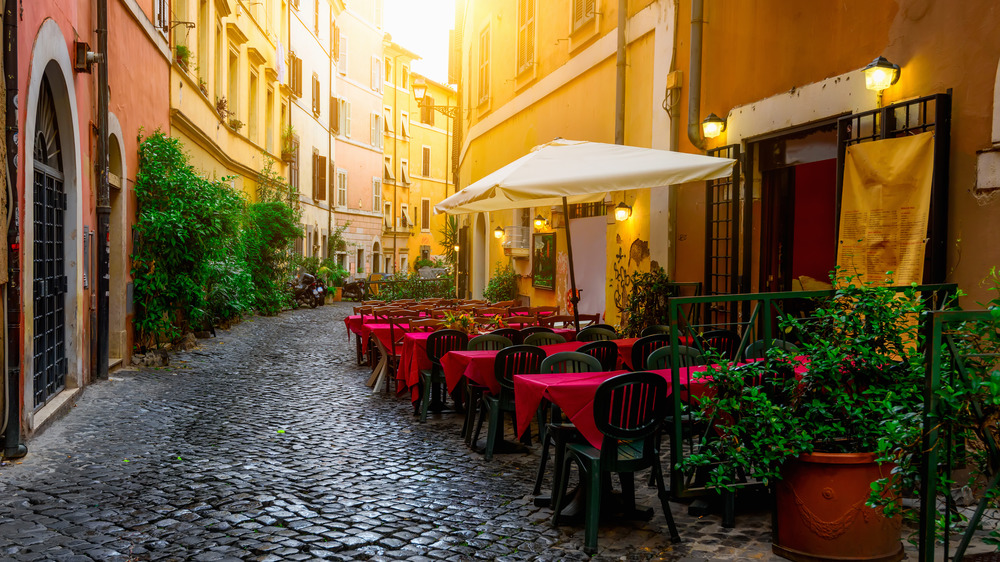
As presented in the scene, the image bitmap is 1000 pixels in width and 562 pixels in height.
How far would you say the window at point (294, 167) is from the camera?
2445cm

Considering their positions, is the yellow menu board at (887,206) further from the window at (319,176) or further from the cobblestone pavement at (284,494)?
the window at (319,176)

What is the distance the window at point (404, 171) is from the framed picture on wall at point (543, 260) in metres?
27.0

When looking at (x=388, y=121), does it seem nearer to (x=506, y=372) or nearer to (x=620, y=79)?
(x=620, y=79)

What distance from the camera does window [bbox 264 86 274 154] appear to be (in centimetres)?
2155

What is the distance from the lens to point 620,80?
1091 cm

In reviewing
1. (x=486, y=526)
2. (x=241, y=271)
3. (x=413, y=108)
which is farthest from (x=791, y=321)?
(x=413, y=108)

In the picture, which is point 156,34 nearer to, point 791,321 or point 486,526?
point 486,526

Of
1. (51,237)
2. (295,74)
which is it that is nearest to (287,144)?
(295,74)

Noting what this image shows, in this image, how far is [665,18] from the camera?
31.7 ft

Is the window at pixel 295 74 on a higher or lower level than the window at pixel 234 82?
higher

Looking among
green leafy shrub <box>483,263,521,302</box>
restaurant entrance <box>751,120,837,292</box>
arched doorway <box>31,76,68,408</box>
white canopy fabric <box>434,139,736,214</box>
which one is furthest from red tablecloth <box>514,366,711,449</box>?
green leafy shrub <box>483,263,521,302</box>

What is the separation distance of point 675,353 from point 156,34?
10002mm

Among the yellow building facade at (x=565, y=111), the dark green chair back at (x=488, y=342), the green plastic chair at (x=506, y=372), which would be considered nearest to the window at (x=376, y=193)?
the yellow building facade at (x=565, y=111)

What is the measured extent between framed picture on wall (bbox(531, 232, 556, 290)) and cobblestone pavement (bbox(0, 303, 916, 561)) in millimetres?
6196
